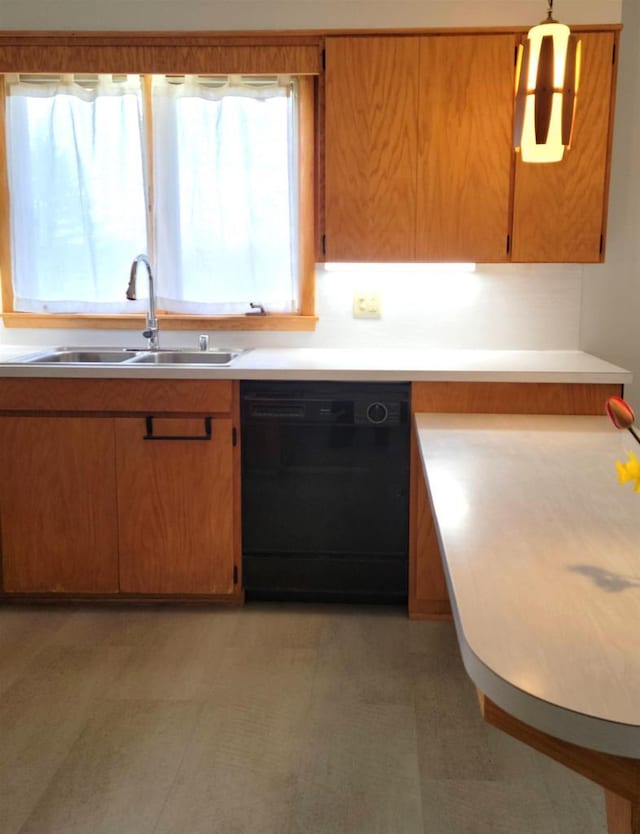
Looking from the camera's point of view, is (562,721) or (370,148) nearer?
(562,721)

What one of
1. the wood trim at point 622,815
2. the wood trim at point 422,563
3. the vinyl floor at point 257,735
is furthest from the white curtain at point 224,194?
the wood trim at point 622,815

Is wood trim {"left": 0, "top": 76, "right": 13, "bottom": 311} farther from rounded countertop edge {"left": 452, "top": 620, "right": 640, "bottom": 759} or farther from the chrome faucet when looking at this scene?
rounded countertop edge {"left": 452, "top": 620, "right": 640, "bottom": 759}

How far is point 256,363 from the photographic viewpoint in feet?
8.96

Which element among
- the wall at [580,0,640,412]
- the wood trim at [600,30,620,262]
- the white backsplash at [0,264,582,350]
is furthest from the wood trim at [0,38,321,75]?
the wall at [580,0,640,412]

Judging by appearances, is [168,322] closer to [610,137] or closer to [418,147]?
[418,147]

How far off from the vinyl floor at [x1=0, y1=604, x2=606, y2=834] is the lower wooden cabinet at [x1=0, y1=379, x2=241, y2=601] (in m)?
0.16

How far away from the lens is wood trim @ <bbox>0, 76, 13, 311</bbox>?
3.10 metres

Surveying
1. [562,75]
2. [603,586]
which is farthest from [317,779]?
[562,75]

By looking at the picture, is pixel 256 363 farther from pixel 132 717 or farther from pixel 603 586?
pixel 603 586

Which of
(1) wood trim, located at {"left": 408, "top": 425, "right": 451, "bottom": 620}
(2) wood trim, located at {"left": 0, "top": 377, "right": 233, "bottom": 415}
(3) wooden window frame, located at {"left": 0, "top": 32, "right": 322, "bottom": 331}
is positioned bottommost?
A: (1) wood trim, located at {"left": 408, "top": 425, "right": 451, "bottom": 620}

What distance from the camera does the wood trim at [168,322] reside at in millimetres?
3164

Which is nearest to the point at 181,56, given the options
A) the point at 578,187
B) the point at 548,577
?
the point at 578,187

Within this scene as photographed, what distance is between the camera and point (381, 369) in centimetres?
260

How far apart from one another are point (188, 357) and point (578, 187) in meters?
1.57
